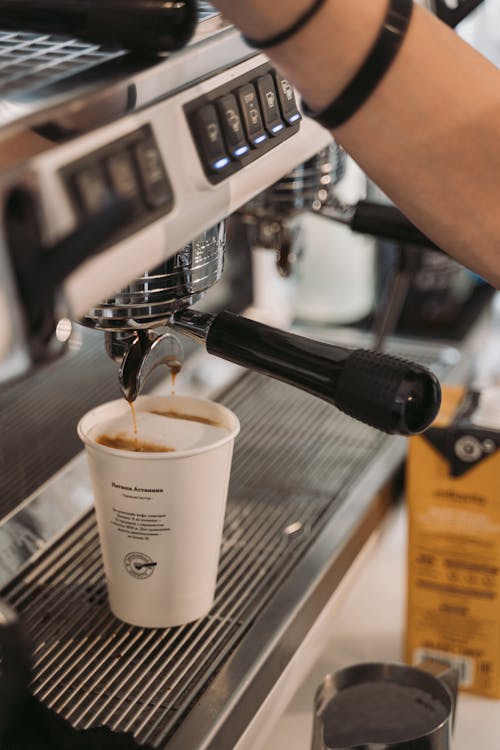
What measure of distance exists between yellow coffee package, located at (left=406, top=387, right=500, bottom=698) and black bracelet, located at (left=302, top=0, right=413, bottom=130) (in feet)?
1.28

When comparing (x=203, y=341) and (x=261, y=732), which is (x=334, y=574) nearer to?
(x=261, y=732)

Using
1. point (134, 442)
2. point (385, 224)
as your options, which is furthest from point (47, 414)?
point (385, 224)

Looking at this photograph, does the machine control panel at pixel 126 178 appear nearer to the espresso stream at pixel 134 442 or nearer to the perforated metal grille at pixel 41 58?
the perforated metal grille at pixel 41 58

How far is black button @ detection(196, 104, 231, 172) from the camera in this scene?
1.43 feet

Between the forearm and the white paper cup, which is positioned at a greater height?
the forearm

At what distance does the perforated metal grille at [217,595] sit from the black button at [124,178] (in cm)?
35

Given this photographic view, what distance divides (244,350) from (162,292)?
57 mm

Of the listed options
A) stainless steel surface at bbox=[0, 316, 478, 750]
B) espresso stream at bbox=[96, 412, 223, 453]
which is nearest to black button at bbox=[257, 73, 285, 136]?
espresso stream at bbox=[96, 412, 223, 453]

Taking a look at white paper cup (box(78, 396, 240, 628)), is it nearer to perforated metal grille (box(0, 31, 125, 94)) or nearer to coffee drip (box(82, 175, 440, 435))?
coffee drip (box(82, 175, 440, 435))

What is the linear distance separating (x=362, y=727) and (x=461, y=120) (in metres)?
0.41

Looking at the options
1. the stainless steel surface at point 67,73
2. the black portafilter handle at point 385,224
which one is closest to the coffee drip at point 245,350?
the stainless steel surface at point 67,73

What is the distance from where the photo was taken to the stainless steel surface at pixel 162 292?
507mm

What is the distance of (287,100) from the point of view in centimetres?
54

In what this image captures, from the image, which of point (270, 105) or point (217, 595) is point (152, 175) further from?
point (217, 595)
